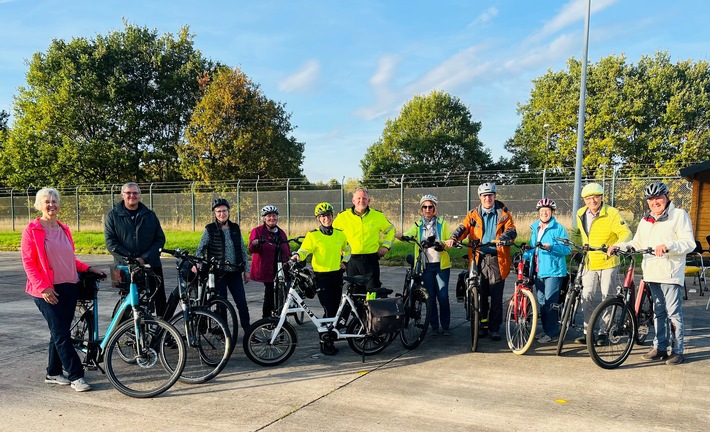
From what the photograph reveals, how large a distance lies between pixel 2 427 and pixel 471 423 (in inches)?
136

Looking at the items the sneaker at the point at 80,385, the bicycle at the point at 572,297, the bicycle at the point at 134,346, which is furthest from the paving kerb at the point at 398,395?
the bicycle at the point at 572,297

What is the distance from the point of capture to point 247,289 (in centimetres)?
1057

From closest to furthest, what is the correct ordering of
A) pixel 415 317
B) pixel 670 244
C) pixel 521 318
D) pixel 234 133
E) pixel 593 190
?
pixel 670 244 < pixel 521 318 < pixel 593 190 < pixel 415 317 < pixel 234 133

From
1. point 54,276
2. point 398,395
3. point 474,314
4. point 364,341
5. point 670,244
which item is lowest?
point 398,395

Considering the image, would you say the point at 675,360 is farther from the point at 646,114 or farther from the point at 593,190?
the point at 646,114

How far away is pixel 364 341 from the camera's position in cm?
563

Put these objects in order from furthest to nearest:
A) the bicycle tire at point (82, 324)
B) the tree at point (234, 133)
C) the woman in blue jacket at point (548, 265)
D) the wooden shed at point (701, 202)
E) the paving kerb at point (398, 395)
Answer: the tree at point (234, 133) → the wooden shed at point (701, 202) → the woman in blue jacket at point (548, 265) → the bicycle tire at point (82, 324) → the paving kerb at point (398, 395)

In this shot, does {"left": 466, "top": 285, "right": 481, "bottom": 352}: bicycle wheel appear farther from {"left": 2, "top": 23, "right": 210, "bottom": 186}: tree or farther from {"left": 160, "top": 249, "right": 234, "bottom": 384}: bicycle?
Result: {"left": 2, "top": 23, "right": 210, "bottom": 186}: tree

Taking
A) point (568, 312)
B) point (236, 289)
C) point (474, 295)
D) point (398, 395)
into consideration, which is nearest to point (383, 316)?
point (398, 395)

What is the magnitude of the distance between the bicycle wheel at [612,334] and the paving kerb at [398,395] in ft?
0.40

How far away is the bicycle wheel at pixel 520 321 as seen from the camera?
5773 millimetres

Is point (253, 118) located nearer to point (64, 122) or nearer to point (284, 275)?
point (64, 122)

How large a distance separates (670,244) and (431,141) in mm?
42140

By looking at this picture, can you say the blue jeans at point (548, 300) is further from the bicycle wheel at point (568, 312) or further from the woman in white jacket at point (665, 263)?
the woman in white jacket at point (665, 263)
